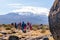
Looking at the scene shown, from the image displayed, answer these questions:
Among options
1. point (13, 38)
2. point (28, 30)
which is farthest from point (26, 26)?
point (13, 38)

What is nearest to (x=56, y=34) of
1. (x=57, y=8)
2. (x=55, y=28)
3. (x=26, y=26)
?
(x=55, y=28)

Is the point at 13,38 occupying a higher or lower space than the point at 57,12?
lower

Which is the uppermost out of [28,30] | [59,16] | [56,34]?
[59,16]

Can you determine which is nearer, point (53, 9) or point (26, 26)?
point (53, 9)

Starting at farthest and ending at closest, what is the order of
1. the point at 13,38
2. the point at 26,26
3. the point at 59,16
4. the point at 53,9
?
the point at 26,26
the point at 13,38
the point at 53,9
the point at 59,16

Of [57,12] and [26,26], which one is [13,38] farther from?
[26,26]

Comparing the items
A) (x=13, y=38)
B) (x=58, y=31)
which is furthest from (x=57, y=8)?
(x=13, y=38)

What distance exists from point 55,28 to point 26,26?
2946cm

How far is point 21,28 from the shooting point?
128 ft

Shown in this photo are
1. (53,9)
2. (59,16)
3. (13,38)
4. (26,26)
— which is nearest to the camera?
(59,16)

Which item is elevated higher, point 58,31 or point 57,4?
point 57,4

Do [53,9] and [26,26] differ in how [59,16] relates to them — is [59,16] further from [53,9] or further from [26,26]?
[26,26]

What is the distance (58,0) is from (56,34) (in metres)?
0.95

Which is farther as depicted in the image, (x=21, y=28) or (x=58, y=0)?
(x=21, y=28)
